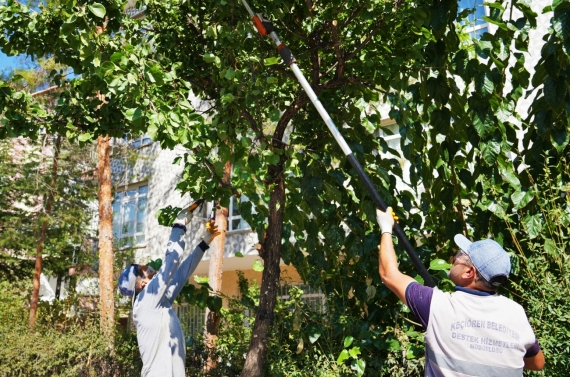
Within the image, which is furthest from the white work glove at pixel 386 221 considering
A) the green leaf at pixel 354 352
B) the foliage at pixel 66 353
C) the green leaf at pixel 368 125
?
the foliage at pixel 66 353

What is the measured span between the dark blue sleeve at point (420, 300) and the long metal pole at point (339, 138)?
0.55 meters

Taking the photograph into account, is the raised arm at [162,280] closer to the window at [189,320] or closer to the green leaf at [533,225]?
the window at [189,320]

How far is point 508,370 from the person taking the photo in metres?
2.39

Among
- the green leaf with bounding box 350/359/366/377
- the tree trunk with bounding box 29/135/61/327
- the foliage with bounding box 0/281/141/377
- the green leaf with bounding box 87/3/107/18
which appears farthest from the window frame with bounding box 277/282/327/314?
the tree trunk with bounding box 29/135/61/327

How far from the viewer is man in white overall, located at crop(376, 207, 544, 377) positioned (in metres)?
2.39

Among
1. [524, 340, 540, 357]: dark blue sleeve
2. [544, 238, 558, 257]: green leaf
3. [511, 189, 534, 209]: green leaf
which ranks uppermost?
[511, 189, 534, 209]: green leaf

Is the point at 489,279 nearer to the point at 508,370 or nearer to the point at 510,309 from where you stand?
the point at 510,309

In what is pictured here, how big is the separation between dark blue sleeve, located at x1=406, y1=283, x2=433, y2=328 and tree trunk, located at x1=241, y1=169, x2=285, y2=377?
2287mm

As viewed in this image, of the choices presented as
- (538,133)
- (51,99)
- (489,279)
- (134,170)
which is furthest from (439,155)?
(134,170)

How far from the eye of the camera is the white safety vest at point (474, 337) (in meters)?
2.38

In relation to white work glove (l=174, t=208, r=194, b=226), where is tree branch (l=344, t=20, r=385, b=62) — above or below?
A: above

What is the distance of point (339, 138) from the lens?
11.8 feet

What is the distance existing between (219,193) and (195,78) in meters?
1.21

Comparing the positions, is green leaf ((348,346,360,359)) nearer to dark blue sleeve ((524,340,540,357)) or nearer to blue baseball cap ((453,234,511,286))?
dark blue sleeve ((524,340,540,357))
